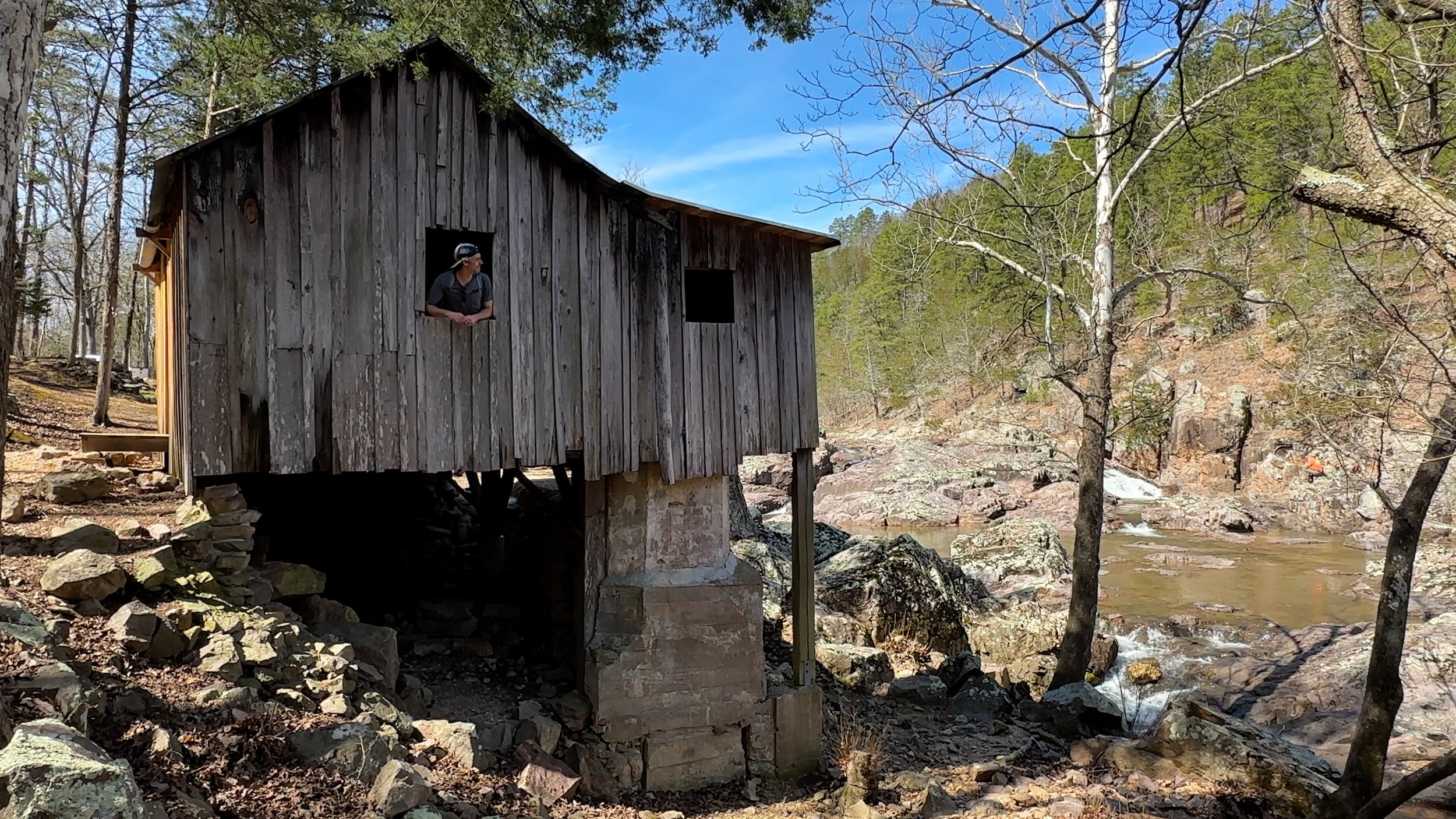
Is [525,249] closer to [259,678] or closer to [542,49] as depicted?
[542,49]

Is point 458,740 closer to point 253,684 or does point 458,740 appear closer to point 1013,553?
point 253,684

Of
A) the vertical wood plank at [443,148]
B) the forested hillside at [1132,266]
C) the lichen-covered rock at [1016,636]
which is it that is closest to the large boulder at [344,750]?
the vertical wood plank at [443,148]

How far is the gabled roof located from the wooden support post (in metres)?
2.37

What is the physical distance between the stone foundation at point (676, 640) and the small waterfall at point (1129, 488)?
2289 centimetres

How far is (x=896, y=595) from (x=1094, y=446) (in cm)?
405

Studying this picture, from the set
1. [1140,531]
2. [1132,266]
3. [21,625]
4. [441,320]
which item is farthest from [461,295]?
[1140,531]

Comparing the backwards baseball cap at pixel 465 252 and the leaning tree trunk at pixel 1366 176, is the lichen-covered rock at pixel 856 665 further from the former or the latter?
the leaning tree trunk at pixel 1366 176

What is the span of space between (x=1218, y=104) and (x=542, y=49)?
7.51 metres

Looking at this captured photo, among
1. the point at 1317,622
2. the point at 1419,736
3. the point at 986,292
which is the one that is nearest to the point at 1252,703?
the point at 1419,736

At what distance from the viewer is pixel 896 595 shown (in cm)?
1300

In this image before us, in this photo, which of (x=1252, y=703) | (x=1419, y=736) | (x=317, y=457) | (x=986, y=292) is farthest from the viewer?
(x=986, y=292)

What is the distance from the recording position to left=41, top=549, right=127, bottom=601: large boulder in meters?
5.61

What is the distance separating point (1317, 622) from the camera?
14867 millimetres

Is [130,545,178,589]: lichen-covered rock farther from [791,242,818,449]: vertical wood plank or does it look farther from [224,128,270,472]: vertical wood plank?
[791,242,818,449]: vertical wood plank
